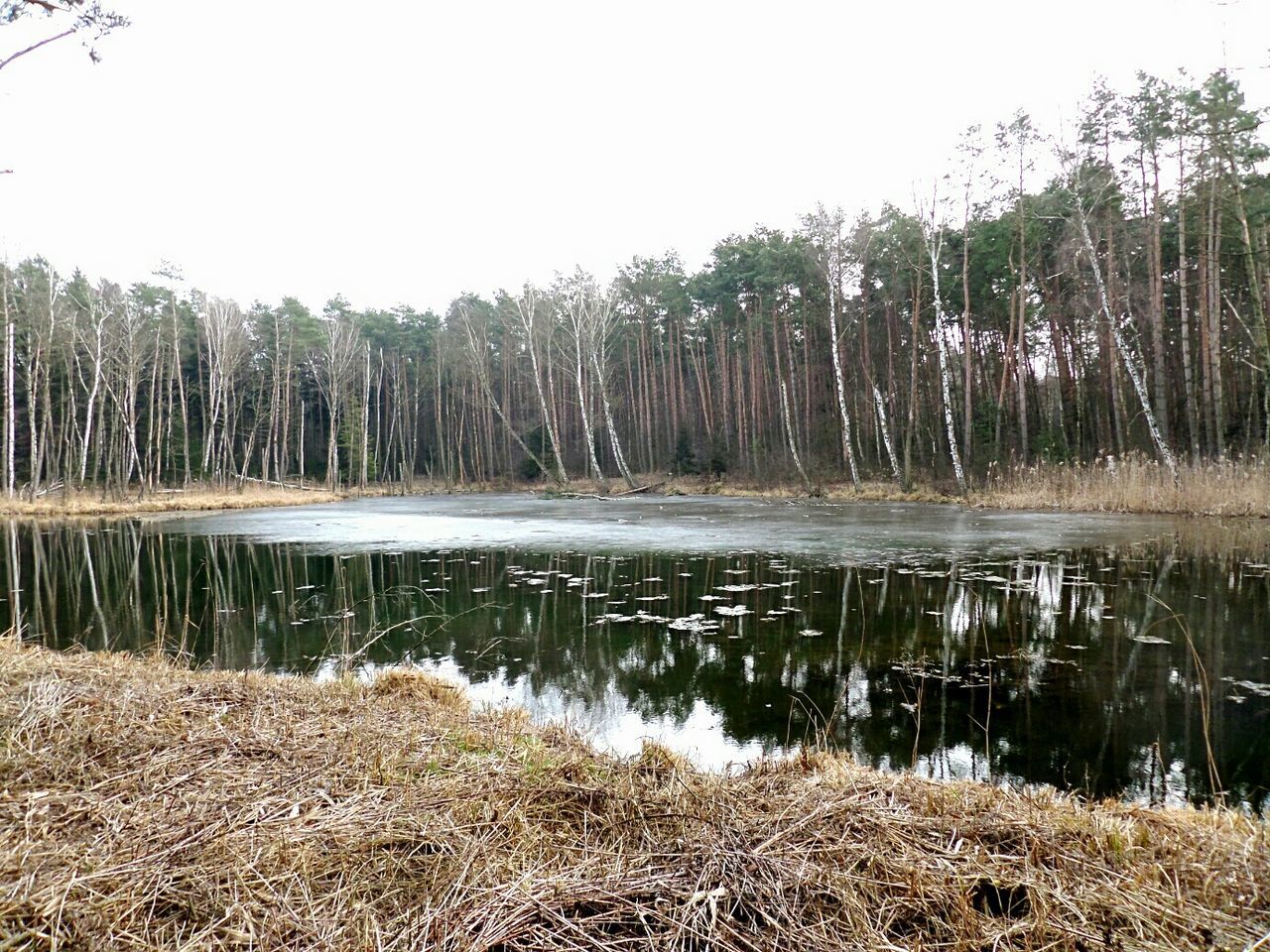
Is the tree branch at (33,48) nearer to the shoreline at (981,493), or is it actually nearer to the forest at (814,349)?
the forest at (814,349)

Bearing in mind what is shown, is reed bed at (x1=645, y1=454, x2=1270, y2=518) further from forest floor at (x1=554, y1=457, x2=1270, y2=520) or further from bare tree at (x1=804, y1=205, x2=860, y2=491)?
bare tree at (x1=804, y1=205, x2=860, y2=491)

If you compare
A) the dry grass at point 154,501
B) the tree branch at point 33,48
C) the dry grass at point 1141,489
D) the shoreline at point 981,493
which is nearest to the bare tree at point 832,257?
the shoreline at point 981,493

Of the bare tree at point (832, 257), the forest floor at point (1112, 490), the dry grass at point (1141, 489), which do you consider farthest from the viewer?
the bare tree at point (832, 257)

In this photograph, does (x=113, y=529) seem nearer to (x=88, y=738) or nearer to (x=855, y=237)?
(x=88, y=738)

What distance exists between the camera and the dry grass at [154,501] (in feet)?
73.9

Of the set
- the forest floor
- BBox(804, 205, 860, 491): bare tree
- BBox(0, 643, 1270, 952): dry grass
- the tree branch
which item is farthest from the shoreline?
the tree branch

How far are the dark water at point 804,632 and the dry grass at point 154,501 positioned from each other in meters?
12.3

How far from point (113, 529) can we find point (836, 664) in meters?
19.4

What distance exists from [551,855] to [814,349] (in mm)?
31995

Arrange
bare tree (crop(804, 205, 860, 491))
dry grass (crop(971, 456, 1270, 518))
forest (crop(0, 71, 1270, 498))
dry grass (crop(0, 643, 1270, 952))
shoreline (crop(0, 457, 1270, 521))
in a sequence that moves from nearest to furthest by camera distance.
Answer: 1. dry grass (crop(0, 643, 1270, 952))
2. dry grass (crop(971, 456, 1270, 518))
3. shoreline (crop(0, 457, 1270, 521))
4. forest (crop(0, 71, 1270, 498))
5. bare tree (crop(804, 205, 860, 491))

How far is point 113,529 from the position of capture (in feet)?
56.8

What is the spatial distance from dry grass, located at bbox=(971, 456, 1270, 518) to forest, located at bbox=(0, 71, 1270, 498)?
89 cm

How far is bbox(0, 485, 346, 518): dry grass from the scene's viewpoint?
73.9 feet

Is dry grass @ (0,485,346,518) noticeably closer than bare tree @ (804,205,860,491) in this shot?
Yes
